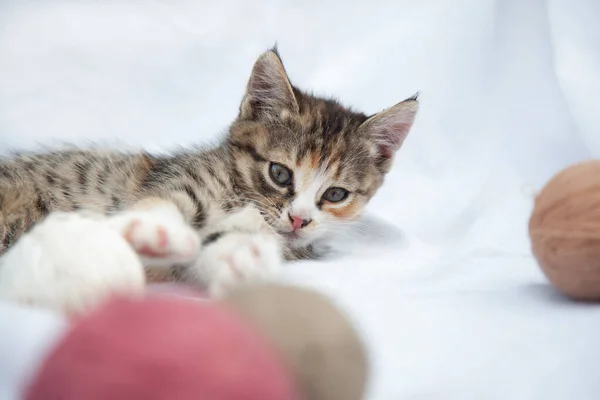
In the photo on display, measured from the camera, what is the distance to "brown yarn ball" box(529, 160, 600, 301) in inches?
32.7

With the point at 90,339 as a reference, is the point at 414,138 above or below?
below

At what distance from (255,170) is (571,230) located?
0.67 m

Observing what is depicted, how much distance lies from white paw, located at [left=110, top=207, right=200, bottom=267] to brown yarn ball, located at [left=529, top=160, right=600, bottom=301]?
516 millimetres

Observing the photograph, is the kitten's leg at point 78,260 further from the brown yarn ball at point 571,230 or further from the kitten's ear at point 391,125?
the kitten's ear at point 391,125

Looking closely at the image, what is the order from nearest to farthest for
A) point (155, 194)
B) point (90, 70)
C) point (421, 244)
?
point (155, 194)
point (421, 244)
point (90, 70)

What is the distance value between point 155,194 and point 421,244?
0.72m

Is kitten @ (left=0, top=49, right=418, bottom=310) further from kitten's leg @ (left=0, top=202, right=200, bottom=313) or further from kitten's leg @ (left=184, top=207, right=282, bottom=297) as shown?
kitten's leg @ (left=0, top=202, right=200, bottom=313)

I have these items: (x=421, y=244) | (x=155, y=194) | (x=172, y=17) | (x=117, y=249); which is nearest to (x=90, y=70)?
(x=172, y=17)

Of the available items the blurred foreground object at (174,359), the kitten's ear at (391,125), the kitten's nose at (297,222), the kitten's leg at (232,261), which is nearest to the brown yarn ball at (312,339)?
the blurred foreground object at (174,359)

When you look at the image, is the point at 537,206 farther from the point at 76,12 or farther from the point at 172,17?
the point at 76,12

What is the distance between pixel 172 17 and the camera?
1.92m

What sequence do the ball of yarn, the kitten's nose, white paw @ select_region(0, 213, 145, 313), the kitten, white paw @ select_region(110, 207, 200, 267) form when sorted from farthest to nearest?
the kitten's nose < the kitten < white paw @ select_region(110, 207, 200, 267) < white paw @ select_region(0, 213, 145, 313) < the ball of yarn

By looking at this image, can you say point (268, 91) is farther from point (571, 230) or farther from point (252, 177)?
point (571, 230)

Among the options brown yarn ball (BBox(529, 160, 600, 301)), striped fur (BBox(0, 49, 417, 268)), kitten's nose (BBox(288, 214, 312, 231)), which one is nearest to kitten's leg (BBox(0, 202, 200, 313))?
striped fur (BBox(0, 49, 417, 268))
